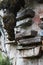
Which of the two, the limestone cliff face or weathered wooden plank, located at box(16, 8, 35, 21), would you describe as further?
weathered wooden plank, located at box(16, 8, 35, 21)

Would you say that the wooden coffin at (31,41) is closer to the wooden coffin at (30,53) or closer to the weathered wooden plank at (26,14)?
the wooden coffin at (30,53)

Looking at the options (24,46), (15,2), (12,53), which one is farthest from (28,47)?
(12,53)

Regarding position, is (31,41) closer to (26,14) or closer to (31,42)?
(31,42)

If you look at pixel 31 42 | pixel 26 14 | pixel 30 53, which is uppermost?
pixel 26 14

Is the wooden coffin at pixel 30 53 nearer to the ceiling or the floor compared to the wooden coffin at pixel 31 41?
nearer to the floor

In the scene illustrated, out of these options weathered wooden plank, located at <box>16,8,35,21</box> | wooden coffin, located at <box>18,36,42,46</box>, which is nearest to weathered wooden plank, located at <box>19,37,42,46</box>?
wooden coffin, located at <box>18,36,42,46</box>

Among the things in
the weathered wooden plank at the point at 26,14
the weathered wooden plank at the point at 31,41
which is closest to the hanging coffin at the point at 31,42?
the weathered wooden plank at the point at 31,41

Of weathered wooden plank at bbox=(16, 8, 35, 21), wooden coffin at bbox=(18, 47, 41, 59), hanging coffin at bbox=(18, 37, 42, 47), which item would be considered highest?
weathered wooden plank at bbox=(16, 8, 35, 21)

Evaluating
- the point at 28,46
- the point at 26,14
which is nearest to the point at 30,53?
the point at 28,46

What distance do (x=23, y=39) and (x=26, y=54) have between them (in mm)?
153

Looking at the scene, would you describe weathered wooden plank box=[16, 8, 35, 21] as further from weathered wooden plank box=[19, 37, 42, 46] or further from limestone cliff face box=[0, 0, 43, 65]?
weathered wooden plank box=[19, 37, 42, 46]

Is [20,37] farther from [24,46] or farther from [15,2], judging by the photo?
[15,2]

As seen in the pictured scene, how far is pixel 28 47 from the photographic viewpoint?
2006mm

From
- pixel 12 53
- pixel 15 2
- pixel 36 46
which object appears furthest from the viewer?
pixel 12 53
